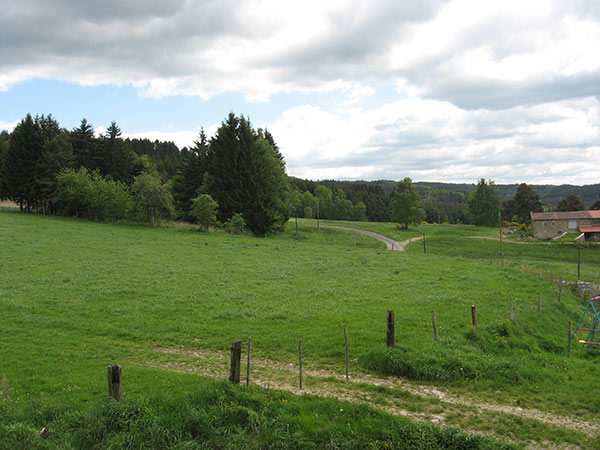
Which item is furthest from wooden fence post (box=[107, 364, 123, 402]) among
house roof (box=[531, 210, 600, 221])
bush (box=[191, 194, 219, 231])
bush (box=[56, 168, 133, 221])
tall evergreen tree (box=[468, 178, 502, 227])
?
tall evergreen tree (box=[468, 178, 502, 227])

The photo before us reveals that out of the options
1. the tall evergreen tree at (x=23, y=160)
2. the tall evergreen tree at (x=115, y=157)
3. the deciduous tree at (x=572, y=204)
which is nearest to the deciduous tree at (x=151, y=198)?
the tall evergreen tree at (x=115, y=157)

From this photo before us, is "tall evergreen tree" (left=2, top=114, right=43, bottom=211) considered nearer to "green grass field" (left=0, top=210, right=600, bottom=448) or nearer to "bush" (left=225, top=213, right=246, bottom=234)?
"bush" (left=225, top=213, right=246, bottom=234)

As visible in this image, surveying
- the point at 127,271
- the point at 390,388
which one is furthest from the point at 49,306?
the point at 390,388

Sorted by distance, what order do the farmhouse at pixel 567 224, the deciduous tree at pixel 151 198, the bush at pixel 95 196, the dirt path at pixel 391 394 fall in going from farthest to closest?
the farmhouse at pixel 567 224, the bush at pixel 95 196, the deciduous tree at pixel 151 198, the dirt path at pixel 391 394

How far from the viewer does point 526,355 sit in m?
15.8

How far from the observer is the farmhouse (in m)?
78.0

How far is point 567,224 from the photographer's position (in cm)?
8138

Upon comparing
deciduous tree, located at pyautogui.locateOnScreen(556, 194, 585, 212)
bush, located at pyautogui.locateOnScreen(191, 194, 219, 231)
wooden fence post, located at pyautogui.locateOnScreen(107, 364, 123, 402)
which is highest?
deciduous tree, located at pyautogui.locateOnScreen(556, 194, 585, 212)

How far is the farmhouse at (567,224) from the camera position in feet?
256

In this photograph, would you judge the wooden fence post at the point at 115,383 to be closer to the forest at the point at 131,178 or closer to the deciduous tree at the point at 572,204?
the forest at the point at 131,178

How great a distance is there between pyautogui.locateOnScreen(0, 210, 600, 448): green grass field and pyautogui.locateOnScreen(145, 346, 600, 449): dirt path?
75 mm

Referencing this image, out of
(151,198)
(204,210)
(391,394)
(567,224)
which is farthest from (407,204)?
(391,394)

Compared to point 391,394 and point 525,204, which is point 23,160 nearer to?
point 391,394

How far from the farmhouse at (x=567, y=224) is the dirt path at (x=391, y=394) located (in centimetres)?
8205
